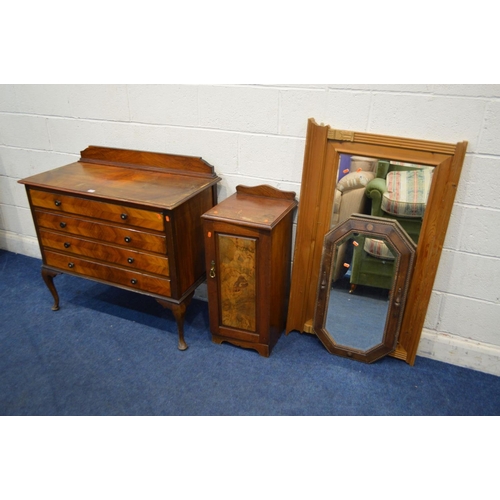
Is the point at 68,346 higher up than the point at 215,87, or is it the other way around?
the point at 215,87

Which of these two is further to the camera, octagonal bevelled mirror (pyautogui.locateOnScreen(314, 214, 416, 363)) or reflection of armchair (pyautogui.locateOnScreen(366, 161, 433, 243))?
octagonal bevelled mirror (pyautogui.locateOnScreen(314, 214, 416, 363))

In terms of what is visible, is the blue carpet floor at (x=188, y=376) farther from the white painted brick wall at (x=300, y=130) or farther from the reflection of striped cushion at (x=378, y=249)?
the reflection of striped cushion at (x=378, y=249)

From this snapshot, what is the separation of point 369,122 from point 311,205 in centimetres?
46

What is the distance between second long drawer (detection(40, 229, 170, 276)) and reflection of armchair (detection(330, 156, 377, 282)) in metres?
0.86

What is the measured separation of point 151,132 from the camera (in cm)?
246

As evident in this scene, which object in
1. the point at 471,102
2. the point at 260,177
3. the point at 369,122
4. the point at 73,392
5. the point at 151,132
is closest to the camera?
the point at 471,102

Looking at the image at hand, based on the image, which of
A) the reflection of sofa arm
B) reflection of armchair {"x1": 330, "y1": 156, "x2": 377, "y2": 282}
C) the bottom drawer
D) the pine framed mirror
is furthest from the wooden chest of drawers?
the reflection of sofa arm

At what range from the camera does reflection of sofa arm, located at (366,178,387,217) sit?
2.01 m

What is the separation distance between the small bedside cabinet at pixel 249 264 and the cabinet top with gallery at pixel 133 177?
202 millimetres

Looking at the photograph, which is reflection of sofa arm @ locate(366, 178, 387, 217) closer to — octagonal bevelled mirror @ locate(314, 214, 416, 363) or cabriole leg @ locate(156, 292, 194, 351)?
octagonal bevelled mirror @ locate(314, 214, 416, 363)

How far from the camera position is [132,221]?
6.95ft

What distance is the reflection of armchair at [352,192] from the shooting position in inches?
79.2

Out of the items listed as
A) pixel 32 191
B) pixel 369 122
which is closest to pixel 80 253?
pixel 32 191

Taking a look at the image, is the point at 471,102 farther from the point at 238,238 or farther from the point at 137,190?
the point at 137,190
